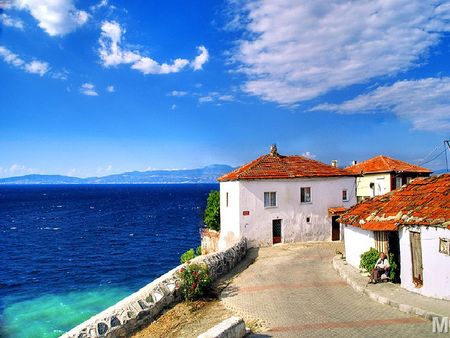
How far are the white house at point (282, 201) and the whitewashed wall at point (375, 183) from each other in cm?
947

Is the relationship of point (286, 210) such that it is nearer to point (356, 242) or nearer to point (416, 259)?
point (356, 242)

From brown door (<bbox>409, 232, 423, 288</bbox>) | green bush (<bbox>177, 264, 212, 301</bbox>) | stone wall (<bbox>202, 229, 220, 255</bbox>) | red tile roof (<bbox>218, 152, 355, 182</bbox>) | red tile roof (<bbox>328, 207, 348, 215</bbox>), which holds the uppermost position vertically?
red tile roof (<bbox>218, 152, 355, 182</bbox>)

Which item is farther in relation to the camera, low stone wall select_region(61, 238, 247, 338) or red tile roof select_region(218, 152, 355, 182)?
red tile roof select_region(218, 152, 355, 182)

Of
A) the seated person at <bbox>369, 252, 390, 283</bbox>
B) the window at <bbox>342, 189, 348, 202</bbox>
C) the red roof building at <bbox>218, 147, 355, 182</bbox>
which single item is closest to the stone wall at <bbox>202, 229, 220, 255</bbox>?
the red roof building at <bbox>218, 147, 355, 182</bbox>

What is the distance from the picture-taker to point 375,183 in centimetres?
3981

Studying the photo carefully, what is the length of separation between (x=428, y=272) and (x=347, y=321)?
163 inches

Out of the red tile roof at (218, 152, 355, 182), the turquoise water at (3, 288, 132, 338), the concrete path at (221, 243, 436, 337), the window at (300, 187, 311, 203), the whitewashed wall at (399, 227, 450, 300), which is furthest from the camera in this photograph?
the window at (300, 187, 311, 203)

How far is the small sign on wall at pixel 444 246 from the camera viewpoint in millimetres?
13750

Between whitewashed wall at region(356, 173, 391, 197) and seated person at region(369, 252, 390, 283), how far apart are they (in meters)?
23.4

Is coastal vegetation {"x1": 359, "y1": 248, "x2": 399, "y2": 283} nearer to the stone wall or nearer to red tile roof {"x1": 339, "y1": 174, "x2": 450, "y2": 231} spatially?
red tile roof {"x1": 339, "y1": 174, "x2": 450, "y2": 231}

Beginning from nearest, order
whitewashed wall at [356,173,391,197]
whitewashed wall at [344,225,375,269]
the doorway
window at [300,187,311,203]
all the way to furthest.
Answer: the doorway, whitewashed wall at [344,225,375,269], window at [300,187,311,203], whitewashed wall at [356,173,391,197]

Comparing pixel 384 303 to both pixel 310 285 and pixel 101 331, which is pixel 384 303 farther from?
pixel 101 331

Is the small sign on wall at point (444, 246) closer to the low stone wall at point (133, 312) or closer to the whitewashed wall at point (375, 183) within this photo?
the low stone wall at point (133, 312)

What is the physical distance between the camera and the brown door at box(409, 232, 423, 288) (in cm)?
1493
